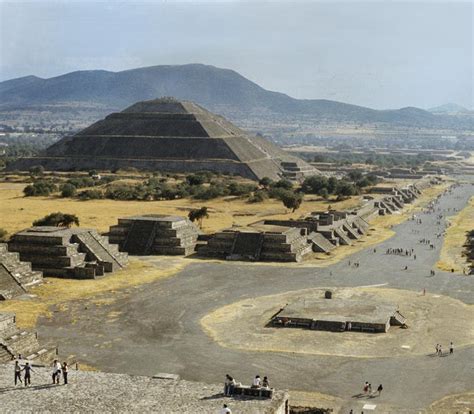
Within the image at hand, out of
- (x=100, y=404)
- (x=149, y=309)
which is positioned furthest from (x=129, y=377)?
(x=149, y=309)

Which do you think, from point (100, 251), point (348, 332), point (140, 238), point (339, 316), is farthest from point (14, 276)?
point (348, 332)

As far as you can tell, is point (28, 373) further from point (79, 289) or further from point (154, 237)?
point (154, 237)

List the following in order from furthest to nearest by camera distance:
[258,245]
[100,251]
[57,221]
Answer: [57,221] < [258,245] < [100,251]

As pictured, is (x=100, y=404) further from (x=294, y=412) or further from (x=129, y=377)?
(x=294, y=412)

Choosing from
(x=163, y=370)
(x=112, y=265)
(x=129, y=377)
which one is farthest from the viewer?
(x=112, y=265)

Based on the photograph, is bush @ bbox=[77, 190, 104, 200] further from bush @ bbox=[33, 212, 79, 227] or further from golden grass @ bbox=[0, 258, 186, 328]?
golden grass @ bbox=[0, 258, 186, 328]

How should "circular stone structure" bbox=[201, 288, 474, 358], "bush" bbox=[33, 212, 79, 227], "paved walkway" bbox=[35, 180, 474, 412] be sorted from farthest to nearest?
"bush" bbox=[33, 212, 79, 227] < "circular stone structure" bbox=[201, 288, 474, 358] < "paved walkway" bbox=[35, 180, 474, 412]

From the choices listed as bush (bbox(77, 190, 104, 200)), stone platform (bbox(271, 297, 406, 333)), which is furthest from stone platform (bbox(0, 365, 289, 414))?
bush (bbox(77, 190, 104, 200))
